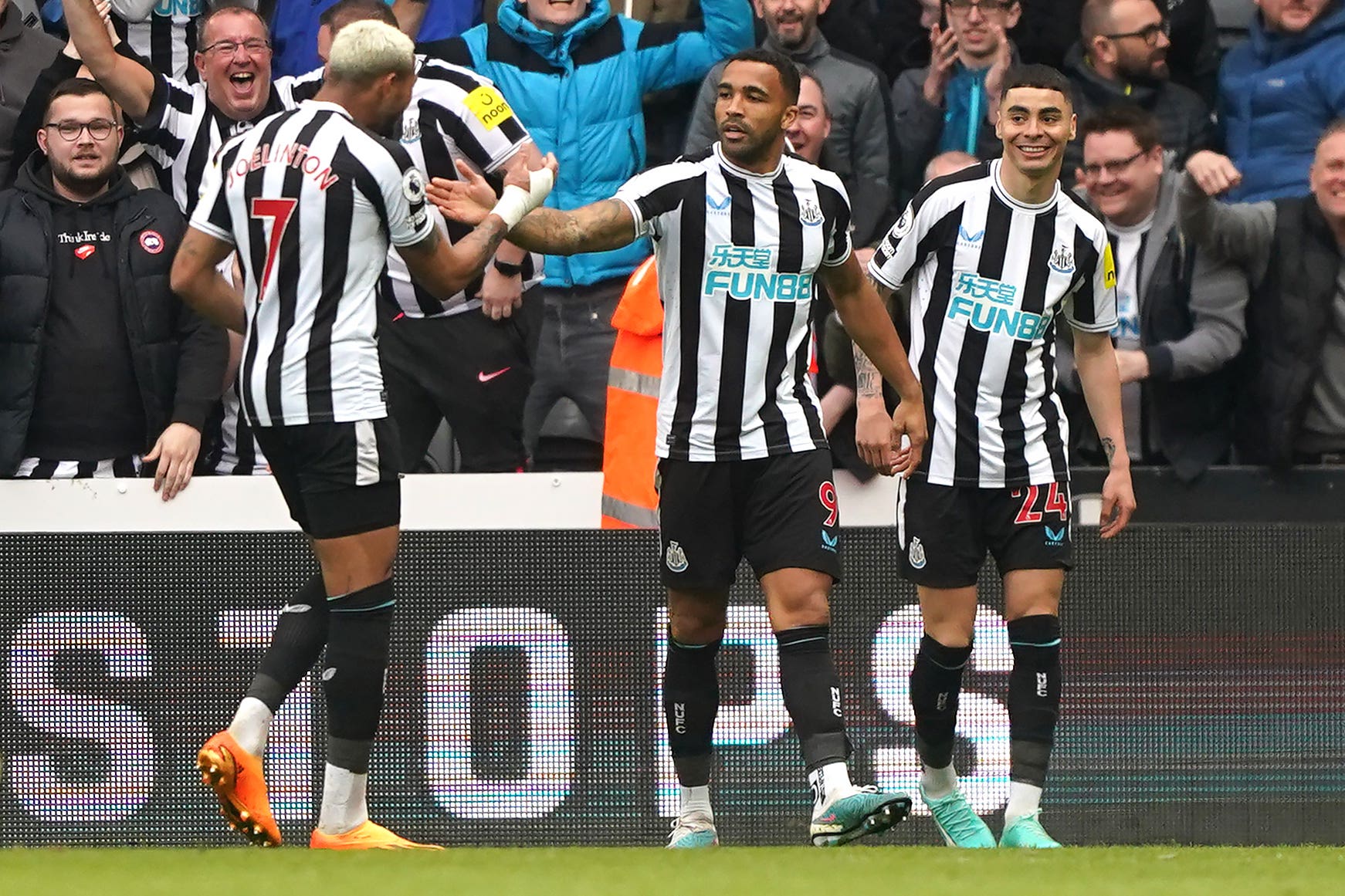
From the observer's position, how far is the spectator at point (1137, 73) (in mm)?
8070

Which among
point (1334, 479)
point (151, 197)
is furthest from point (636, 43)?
point (1334, 479)

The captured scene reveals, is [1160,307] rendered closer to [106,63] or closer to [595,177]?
[595,177]

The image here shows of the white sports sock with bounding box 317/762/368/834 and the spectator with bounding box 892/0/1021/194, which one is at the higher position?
the spectator with bounding box 892/0/1021/194

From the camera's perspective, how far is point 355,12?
24.1ft

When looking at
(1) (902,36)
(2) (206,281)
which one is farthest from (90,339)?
(1) (902,36)

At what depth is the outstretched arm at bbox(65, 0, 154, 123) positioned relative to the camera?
7488mm

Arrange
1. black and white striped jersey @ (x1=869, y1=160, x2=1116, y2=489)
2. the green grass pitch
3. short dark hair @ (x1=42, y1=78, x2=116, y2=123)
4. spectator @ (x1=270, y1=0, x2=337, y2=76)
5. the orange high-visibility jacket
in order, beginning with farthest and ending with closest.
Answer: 1. spectator @ (x1=270, y1=0, x2=337, y2=76)
2. short dark hair @ (x1=42, y1=78, x2=116, y2=123)
3. the orange high-visibility jacket
4. black and white striped jersey @ (x1=869, y1=160, x2=1116, y2=489)
5. the green grass pitch

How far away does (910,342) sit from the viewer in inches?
243

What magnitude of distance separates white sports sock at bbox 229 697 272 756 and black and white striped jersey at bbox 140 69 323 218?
2729 mm

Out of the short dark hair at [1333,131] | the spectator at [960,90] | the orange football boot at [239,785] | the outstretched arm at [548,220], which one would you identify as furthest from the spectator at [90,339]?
the short dark hair at [1333,131]

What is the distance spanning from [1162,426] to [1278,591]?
34.4 inches

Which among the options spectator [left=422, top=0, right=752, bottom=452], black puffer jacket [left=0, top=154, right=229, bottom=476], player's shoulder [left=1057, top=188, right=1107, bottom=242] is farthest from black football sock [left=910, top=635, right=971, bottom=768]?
black puffer jacket [left=0, top=154, right=229, bottom=476]

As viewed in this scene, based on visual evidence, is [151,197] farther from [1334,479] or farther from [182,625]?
[1334,479]

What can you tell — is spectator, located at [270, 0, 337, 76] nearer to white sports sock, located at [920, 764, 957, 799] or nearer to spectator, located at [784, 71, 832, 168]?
spectator, located at [784, 71, 832, 168]
